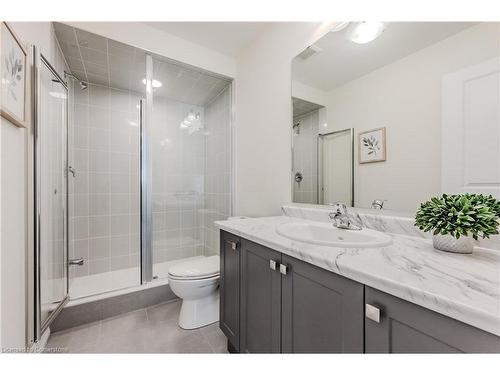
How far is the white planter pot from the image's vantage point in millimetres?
727

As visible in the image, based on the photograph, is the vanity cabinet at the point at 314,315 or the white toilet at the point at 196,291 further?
the white toilet at the point at 196,291

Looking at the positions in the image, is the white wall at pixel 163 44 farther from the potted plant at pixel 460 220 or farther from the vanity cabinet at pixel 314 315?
the potted plant at pixel 460 220

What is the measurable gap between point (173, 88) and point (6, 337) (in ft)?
7.28

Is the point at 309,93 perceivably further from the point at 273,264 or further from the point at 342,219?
the point at 273,264

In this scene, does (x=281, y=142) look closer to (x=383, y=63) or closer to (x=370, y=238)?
(x=383, y=63)

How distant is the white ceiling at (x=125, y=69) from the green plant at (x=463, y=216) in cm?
216

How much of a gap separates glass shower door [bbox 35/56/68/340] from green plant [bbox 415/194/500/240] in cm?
180

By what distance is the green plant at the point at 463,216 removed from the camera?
2.22 feet

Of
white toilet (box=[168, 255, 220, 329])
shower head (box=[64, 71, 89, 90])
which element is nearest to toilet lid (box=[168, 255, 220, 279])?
white toilet (box=[168, 255, 220, 329])

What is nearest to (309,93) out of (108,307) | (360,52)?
(360,52)

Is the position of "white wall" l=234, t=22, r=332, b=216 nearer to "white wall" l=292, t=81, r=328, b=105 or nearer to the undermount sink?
"white wall" l=292, t=81, r=328, b=105

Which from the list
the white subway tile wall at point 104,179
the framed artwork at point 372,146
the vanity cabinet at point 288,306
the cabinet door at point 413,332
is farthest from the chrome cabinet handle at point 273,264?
the white subway tile wall at point 104,179
